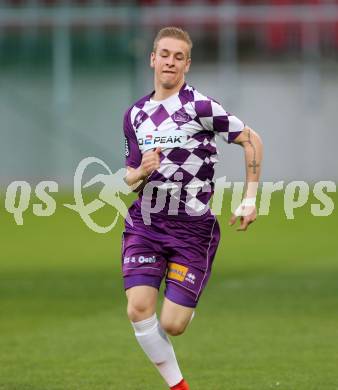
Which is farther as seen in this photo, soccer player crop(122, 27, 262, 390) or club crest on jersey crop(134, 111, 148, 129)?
club crest on jersey crop(134, 111, 148, 129)

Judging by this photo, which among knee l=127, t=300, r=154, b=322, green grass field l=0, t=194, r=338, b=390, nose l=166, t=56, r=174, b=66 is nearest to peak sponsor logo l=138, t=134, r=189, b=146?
nose l=166, t=56, r=174, b=66

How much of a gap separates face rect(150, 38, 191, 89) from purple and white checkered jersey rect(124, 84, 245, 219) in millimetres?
128

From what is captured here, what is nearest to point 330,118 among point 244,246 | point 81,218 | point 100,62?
point 100,62

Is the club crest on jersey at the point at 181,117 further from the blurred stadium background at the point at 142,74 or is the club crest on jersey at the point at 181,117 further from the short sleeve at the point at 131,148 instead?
the blurred stadium background at the point at 142,74

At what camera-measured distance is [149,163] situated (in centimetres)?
749

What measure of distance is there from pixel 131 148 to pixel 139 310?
1065 millimetres

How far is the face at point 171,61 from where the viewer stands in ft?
25.7

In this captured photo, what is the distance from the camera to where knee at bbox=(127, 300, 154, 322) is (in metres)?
7.65

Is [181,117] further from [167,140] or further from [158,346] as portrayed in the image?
[158,346]

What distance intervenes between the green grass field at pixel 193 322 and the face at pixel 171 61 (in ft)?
7.11

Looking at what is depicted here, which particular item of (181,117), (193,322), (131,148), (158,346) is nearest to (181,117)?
(181,117)

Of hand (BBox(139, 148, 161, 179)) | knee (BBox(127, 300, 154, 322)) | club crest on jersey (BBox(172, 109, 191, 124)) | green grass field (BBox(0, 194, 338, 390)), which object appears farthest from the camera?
green grass field (BBox(0, 194, 338, 390))

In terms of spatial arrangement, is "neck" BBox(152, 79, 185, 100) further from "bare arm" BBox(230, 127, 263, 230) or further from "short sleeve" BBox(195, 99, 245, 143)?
"bare arm" BBox(230, 127, 263, 230)

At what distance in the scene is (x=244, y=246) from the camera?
67.4ft
